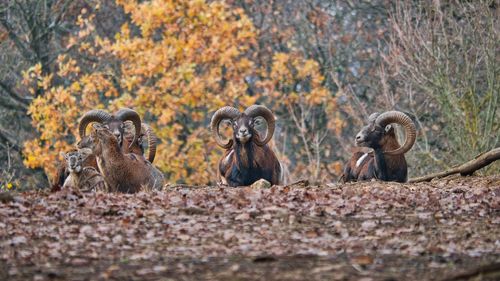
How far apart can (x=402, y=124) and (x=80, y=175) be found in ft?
22.6

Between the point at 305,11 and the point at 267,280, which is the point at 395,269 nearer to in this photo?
the point at 267,280

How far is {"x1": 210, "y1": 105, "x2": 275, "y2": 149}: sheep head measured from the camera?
21.8 meters

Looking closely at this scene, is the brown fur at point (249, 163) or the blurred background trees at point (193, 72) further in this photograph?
the blurred background trees at point (193, 72)

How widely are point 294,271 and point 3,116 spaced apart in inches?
1134

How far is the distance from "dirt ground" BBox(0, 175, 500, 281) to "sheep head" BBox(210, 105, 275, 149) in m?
6.88

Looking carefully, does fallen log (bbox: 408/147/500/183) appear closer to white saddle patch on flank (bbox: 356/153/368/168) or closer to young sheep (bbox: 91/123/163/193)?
white saddle patch on flank (bbox: 356/153/368/168)

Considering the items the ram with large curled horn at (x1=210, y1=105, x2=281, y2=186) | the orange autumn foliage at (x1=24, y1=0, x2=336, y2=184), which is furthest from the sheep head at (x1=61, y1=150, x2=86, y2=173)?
the orange autumn foliage at (x1=24, y1=0, x2=336, y2=184)

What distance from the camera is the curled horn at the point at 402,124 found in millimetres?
21922

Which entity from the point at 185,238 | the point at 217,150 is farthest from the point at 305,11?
the point at 185,238

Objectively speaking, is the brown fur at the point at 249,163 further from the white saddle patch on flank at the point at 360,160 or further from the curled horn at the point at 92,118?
the curled horn at the point at 92,118

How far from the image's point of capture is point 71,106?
3575 centimetres

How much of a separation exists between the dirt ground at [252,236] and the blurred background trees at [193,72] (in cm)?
1791

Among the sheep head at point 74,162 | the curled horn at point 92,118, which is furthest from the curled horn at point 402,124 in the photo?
the sheep head at point 74,162

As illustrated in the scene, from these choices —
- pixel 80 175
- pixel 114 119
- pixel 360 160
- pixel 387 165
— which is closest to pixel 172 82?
pixel 360 160
